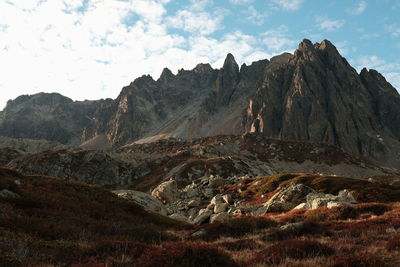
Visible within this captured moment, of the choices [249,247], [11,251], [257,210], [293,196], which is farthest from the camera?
[293,196]

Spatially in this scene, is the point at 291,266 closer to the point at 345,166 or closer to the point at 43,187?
the point at 43,187

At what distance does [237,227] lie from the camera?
19156 mm

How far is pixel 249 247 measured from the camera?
13727mm

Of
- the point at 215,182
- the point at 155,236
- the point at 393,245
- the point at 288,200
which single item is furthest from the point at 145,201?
the point at 215,182

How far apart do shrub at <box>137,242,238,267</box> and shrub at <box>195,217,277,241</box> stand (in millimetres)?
7320

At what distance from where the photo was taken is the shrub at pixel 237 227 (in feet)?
59.6

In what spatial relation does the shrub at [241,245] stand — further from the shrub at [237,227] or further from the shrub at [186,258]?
the shrub at [186,258]

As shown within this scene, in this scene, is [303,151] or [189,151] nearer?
[189,151]

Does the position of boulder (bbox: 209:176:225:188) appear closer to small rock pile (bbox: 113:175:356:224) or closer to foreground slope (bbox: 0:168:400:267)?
small rock pile (bbox: 113:175:356:224)

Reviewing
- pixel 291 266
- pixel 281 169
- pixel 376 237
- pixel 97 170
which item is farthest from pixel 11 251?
pixel 281 169

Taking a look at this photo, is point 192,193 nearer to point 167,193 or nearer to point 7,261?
point 167,193

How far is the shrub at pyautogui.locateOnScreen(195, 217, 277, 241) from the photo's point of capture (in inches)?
715

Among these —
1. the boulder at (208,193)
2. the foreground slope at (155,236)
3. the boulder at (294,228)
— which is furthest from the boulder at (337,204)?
the boulder at (208,193)

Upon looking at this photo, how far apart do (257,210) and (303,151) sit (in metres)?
118
